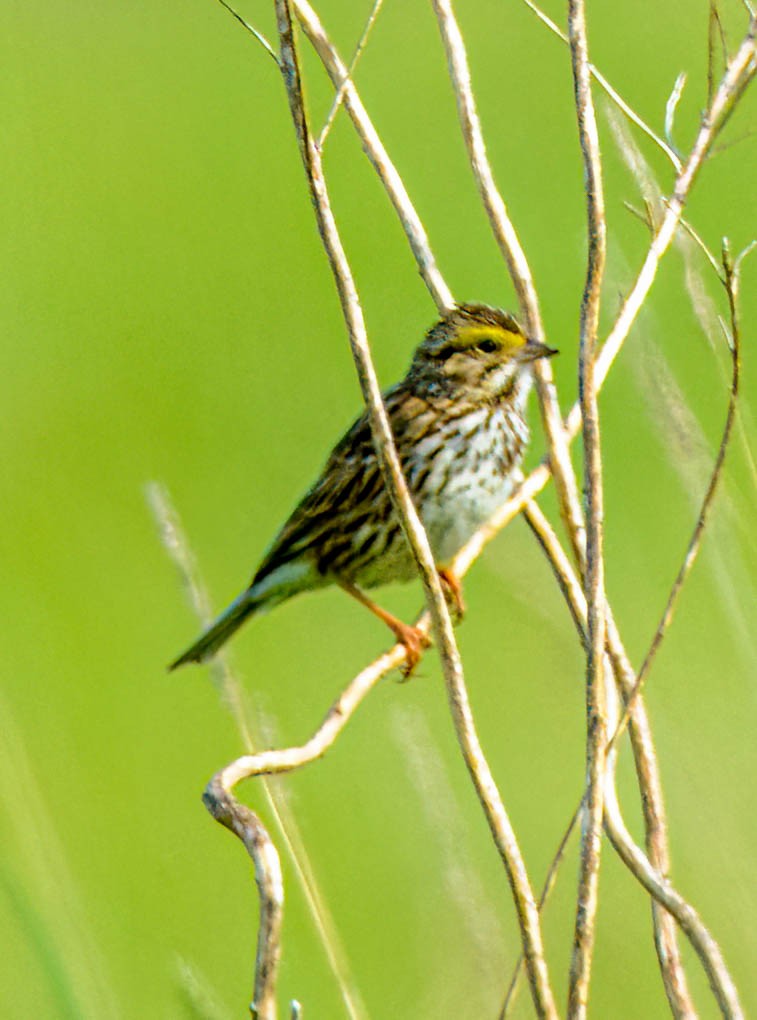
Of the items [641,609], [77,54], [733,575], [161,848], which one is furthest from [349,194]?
[733,575]

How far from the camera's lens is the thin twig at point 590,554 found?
6.82 ft

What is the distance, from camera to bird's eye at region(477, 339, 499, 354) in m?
3.70

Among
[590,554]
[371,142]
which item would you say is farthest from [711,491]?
[371,142]

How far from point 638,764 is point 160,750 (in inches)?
157

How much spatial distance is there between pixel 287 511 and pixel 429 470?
8.98ft

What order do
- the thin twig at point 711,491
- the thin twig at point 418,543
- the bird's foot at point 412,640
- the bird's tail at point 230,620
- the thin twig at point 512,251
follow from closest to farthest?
the thin twig at point 418,543 → the thin twig at point 711,491 → the thin twig at point 512,251 → the bird's foot at point 412,640 → the bird's tail at point 230,620

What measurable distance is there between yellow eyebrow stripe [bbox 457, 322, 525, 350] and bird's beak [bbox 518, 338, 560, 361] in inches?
2.6

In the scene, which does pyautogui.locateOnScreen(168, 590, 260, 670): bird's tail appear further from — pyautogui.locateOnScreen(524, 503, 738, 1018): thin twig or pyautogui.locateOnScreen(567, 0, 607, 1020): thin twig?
pyautogui.locateOnScreen(567, 0, 607, 1020): thin twig

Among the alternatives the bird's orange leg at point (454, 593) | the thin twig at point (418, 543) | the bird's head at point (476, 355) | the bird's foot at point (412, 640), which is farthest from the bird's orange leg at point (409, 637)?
the thin twig at point (418, 543)

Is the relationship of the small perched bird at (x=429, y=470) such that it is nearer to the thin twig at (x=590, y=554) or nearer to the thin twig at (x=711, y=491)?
the thin twig at (x=711, y=491)

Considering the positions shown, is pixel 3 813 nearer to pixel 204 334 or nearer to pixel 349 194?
pixel 204 334

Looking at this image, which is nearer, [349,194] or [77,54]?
[349,194]

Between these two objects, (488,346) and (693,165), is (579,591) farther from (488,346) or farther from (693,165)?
(488,346)

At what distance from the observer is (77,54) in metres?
10.3
